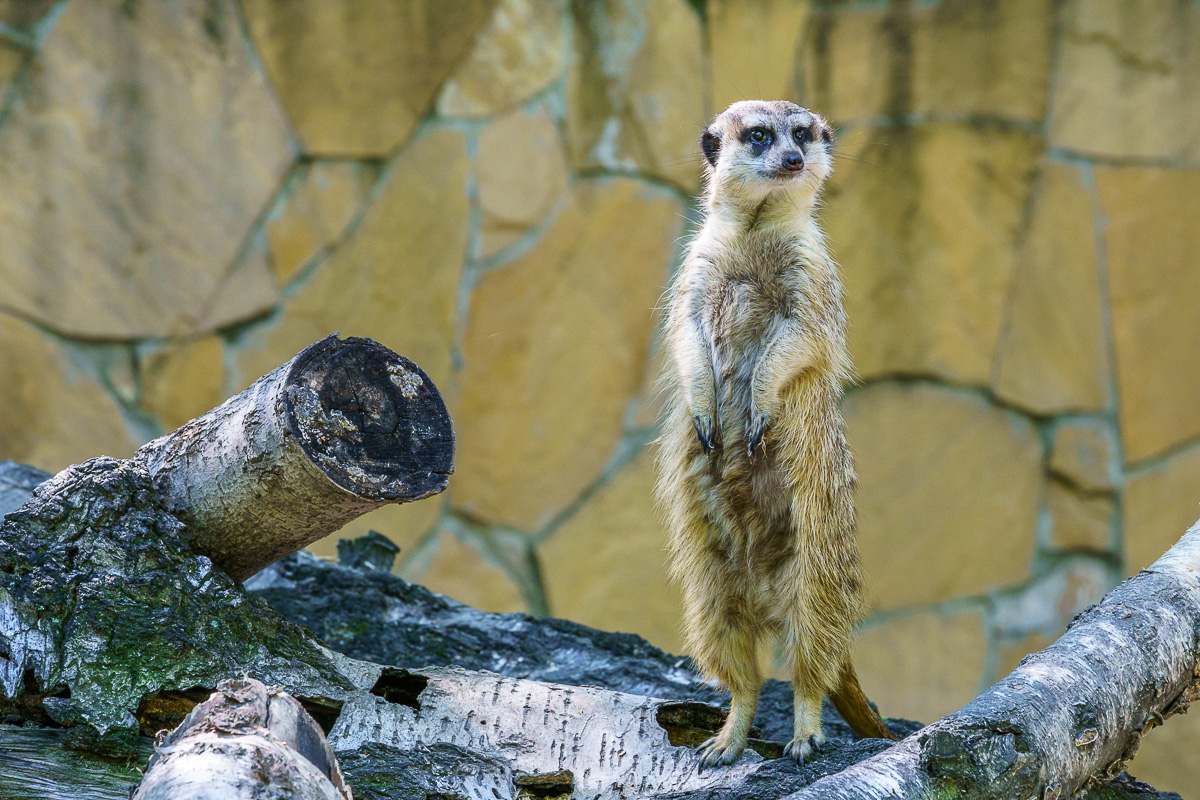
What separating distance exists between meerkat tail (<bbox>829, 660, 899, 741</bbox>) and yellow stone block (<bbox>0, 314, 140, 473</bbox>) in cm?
284

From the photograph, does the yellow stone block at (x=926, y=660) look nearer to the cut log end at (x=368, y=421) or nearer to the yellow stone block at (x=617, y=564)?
the yellow stone block at (x=617, y=564)

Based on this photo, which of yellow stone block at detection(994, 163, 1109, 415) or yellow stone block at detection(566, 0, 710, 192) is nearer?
yellow stone block at detection(566, 0, 710, 192)

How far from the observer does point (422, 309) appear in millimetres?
4246

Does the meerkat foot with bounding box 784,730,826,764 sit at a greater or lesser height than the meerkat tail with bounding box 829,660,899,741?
lesser

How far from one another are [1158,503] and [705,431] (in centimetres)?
308

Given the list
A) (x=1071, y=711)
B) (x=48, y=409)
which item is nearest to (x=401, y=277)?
(x=48, y=409)

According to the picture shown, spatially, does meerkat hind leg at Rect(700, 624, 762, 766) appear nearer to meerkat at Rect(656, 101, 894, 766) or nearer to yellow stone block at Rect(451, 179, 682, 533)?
meerkat at Rect(656, 101, 894, 766)

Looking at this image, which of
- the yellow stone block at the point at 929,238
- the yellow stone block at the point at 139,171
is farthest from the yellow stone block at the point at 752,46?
the yellow stone block at the point at 139,171

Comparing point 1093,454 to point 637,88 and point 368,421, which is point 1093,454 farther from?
point 368,421

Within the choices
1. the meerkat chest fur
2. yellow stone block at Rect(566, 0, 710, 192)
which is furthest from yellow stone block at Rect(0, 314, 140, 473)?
the meerkat chest fur

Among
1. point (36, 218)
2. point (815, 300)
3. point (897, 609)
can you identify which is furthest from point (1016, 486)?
point (36, 218)

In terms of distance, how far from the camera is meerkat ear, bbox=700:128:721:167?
8.37ft

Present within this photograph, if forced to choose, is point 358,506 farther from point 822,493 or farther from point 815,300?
point 815,300

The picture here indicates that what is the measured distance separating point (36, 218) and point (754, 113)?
105 inches
